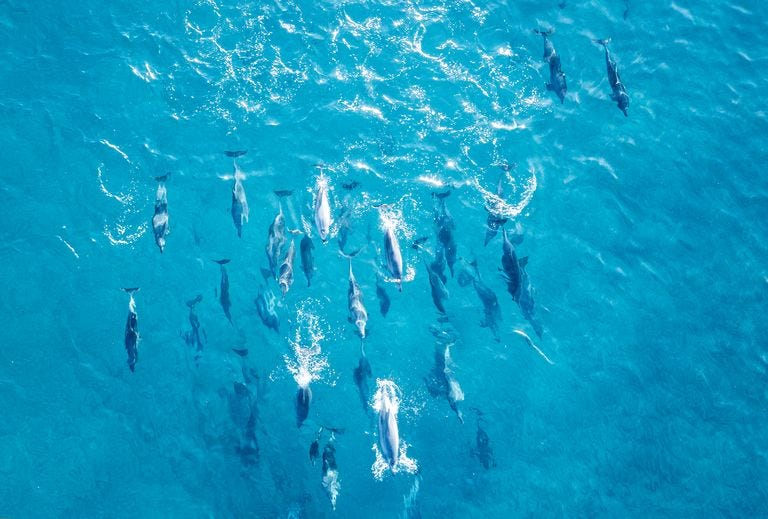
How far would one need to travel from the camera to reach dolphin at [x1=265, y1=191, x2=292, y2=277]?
42.9 ft

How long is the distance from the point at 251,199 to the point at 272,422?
5340mm

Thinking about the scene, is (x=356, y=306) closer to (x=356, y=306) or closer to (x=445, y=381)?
(x=356, y=306)

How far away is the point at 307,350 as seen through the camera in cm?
1389

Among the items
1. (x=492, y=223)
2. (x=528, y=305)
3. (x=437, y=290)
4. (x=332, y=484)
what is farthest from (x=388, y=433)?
(x=492, y=223)

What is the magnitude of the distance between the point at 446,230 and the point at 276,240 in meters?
3.91

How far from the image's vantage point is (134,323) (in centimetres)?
1220

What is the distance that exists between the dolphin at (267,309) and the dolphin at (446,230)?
4174mm

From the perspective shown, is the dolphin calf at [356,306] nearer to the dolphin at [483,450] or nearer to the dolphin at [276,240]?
the dolphin at [276,240]

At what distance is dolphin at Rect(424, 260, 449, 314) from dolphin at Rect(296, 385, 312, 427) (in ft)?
11.5

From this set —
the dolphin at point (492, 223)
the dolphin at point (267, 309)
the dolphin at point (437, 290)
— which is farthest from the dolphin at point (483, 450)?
the dolphin at point (267, 309)

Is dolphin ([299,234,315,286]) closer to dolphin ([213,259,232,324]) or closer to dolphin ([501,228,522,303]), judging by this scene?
dolphin ([213,259,232,324])

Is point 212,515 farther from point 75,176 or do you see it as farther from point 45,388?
point 75,176

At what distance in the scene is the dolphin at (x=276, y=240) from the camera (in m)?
13.1

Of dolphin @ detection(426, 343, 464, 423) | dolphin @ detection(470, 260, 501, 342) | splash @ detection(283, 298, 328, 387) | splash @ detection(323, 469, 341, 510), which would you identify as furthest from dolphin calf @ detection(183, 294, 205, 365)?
dolphin @ detection(470, 260, 501, 342)
